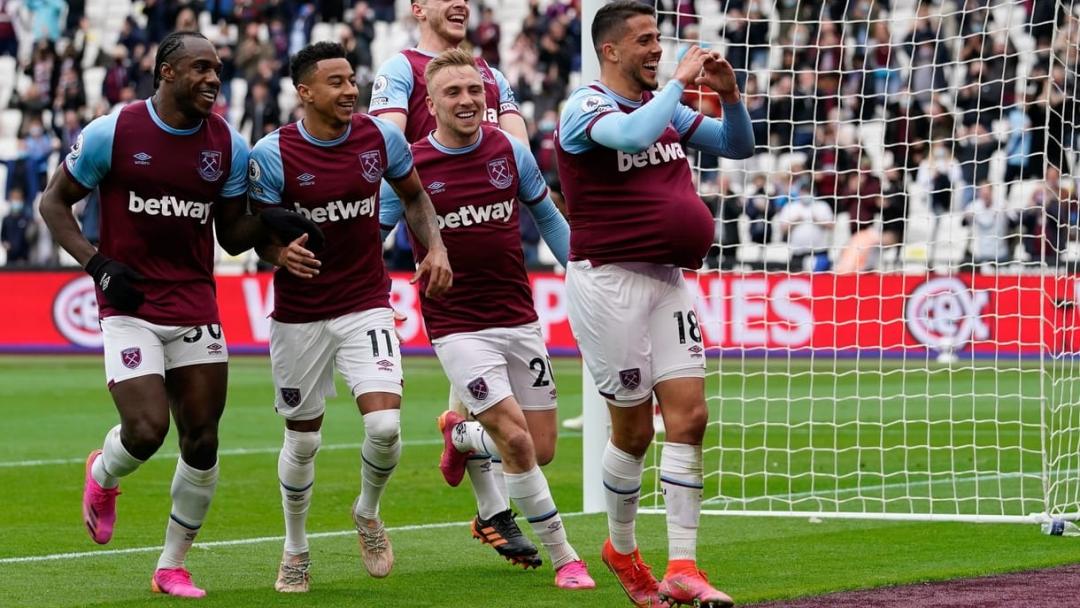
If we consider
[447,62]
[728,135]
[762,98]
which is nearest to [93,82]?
[762,98]

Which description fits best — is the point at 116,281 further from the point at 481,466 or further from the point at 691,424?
the point at 691,424

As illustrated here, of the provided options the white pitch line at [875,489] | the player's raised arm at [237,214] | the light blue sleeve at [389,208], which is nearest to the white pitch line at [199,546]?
the white pitch line at [875,489]

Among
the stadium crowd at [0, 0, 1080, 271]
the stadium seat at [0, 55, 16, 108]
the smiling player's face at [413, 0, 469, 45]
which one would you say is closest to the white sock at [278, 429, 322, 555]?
the smiling player's face at [413, 0, 469, 45]

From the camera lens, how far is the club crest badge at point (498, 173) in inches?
304

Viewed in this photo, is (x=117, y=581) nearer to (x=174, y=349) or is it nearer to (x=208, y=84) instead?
(x=174, y=349)

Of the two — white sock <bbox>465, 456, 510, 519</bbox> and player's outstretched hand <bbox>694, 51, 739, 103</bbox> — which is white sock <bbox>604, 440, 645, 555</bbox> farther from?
player's outstretched hand <bbox>694, 51, 739, 103</bbox>

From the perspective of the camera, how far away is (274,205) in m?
7.32

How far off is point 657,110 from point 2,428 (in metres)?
10.4

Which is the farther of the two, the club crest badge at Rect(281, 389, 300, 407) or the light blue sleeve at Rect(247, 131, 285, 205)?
the club crest badge at Rect(281, 389, 300, 407)

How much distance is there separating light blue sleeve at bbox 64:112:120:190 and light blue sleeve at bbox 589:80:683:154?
81.8 inches

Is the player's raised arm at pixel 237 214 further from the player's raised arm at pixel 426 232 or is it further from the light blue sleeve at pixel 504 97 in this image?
the light blue sleeve at pixel 504 97

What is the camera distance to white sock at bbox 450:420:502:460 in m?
8.16

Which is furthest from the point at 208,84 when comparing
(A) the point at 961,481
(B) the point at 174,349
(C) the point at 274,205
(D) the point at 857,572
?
(A) the point at 961,481

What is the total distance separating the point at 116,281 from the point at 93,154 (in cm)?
54
